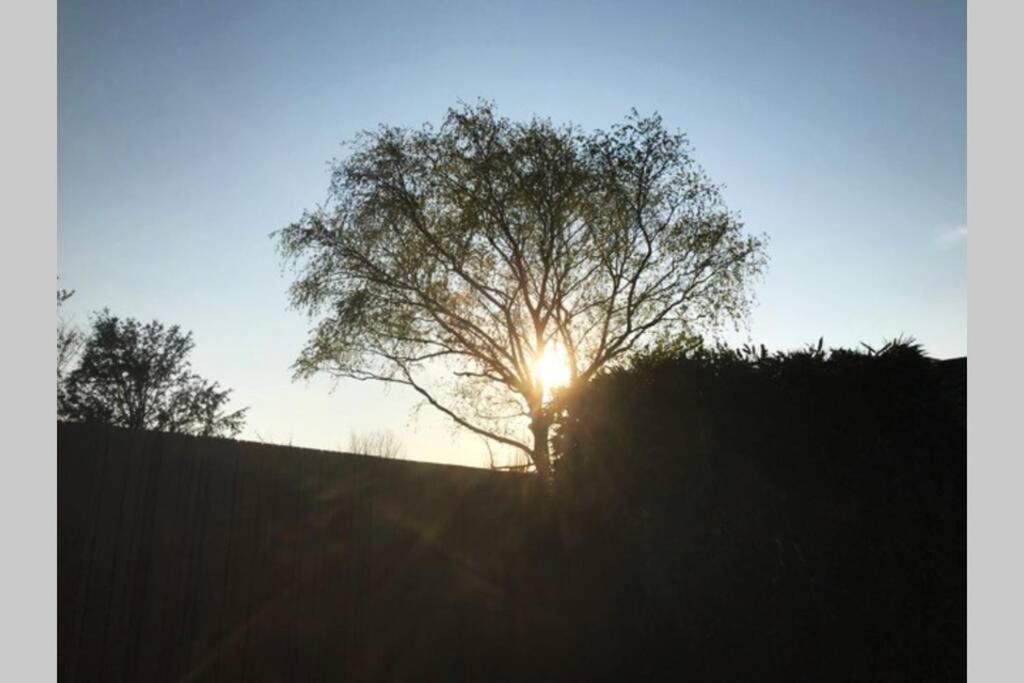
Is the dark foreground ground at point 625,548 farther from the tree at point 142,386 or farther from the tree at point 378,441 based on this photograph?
the tree at point 142,386

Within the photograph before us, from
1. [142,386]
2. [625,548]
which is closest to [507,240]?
[625,548]

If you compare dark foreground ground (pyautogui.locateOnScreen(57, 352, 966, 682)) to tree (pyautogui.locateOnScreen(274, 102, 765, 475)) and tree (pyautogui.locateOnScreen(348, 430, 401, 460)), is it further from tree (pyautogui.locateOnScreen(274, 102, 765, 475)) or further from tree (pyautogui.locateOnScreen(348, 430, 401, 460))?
tree (pyautogui.locateOnScreen(348, 430, 401, 460))

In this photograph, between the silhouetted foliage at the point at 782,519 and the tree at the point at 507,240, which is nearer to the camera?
the silhouetted foliage at the point at 782,519

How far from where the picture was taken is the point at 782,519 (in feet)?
19.5

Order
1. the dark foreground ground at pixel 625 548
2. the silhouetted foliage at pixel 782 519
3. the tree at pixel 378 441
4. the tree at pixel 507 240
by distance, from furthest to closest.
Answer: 1. the tree at pixel 378 441
2. the tree at pixel 507 240
3. the silhouetted foliage at pixel 782 519
4. the dark foreground ground at pixel 625 548

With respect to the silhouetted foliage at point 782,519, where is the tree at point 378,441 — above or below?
below

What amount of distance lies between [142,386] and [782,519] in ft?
131

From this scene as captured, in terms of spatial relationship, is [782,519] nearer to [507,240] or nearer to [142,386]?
[507,240]

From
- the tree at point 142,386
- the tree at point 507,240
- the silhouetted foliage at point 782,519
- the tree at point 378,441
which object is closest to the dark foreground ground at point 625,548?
the silhouetted foliage at point 782,519

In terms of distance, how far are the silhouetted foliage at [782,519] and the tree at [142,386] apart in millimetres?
35741

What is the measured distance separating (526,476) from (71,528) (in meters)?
4.66

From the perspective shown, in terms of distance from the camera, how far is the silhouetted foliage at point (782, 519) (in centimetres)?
575

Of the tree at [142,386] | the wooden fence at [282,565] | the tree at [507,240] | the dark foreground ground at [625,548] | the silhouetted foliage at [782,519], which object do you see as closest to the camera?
the wooden fence at [282,565]

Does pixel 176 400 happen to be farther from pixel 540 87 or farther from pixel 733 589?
pixel 733 589
